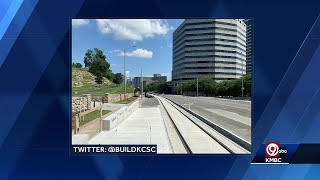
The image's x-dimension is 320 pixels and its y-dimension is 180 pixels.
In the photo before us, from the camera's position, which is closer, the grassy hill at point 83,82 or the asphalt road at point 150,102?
the grassy hill at point 83,82

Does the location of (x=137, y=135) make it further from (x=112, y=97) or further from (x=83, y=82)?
(x=83, y=82)

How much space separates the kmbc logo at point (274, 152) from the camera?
17.5 ft

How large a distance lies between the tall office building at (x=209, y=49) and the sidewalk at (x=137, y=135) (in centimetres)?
81

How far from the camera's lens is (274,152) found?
17.6 ft

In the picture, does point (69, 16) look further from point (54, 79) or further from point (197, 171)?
point (197, 171)

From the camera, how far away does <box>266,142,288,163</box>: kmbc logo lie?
5346 mm

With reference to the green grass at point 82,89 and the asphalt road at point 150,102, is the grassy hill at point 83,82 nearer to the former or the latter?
the green grass at point 82,89

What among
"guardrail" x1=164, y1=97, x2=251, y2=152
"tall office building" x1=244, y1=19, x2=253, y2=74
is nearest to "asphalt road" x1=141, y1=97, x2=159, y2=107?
"guardrail" x1=164, y1=97, x2=251, y2=152

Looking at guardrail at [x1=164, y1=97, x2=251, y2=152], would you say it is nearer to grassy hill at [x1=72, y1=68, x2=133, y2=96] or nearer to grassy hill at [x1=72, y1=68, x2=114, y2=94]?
grassy hill at [x1=72, y1=68, x2=133, y2=96]

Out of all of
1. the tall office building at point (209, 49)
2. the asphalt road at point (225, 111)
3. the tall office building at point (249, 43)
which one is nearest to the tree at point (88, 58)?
the tall office building at point (209, 49)

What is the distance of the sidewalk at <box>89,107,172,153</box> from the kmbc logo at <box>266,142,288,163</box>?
136 centimetres

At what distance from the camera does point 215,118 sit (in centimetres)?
625

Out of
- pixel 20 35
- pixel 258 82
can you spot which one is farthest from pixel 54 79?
pixel 258 82

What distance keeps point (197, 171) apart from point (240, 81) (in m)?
1.41
